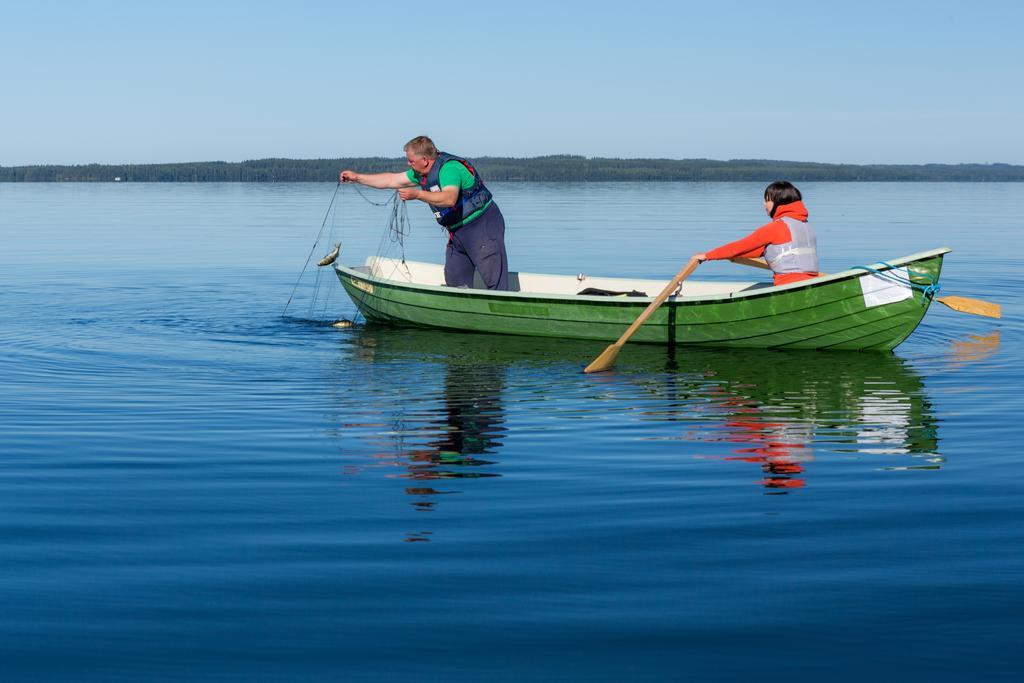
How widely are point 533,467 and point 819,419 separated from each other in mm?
2808

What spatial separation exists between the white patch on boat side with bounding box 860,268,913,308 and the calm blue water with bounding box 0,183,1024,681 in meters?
0.69

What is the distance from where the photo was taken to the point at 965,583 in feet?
15.9

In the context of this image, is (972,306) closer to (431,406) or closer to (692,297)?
(692,297)

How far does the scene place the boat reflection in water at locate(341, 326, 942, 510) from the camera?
24.5 feet

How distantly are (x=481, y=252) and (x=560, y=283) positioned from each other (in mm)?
2230

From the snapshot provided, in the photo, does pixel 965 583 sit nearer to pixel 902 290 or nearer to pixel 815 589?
pixel 815 589

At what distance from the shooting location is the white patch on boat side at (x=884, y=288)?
11.3m

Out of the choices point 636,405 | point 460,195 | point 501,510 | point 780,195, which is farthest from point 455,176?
point 501,510

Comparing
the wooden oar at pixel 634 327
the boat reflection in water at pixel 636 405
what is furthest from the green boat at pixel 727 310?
the wooden oar at pixel 634 327

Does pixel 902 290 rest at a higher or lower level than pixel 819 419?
higher

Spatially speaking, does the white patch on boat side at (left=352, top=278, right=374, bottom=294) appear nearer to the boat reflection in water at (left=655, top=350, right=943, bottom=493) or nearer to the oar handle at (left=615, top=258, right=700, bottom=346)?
the oar handle at (left=615, top=258, right=700, bottom=346)

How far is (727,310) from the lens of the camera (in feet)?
39.8

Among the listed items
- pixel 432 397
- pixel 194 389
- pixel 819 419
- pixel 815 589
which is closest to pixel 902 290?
pixel 819 419

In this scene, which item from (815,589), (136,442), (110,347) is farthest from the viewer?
(110,347)
